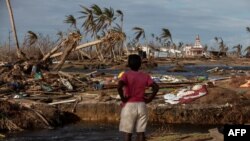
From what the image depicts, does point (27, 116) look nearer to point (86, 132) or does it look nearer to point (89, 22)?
point (86, 132)

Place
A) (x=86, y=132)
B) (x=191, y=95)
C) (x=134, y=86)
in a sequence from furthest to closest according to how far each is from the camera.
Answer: (x=191, y=95) → (x=86, y=132) → (x=134, y=86)

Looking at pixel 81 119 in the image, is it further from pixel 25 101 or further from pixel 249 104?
pixel 249 104

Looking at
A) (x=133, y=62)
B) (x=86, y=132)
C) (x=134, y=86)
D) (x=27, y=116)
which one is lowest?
(x=86, y=132)

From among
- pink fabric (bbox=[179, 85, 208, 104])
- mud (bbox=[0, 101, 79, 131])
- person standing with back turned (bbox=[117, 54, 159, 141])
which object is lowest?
mud (bbox=[0, 101, 79, 131])

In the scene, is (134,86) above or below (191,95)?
above

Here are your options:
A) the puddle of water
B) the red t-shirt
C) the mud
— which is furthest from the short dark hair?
the mud

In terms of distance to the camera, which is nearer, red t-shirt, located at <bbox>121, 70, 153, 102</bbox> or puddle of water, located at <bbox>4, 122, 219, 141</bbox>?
red t-shirt, located at <bbox>121, 70, 153, 102</bbox>

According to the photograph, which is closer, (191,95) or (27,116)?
(27,116)

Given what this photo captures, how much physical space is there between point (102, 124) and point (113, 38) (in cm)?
911

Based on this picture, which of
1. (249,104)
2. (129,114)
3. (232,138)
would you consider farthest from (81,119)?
(232,138)

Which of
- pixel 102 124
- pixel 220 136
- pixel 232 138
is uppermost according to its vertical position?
pixel 232 138

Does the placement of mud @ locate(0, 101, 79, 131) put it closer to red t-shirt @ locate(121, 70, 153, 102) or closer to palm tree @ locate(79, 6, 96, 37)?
red t-shirt @ locate(121, 70, 153, 102)

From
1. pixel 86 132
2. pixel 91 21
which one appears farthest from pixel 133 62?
pixel 91 21

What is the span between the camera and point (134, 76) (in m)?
7.41
